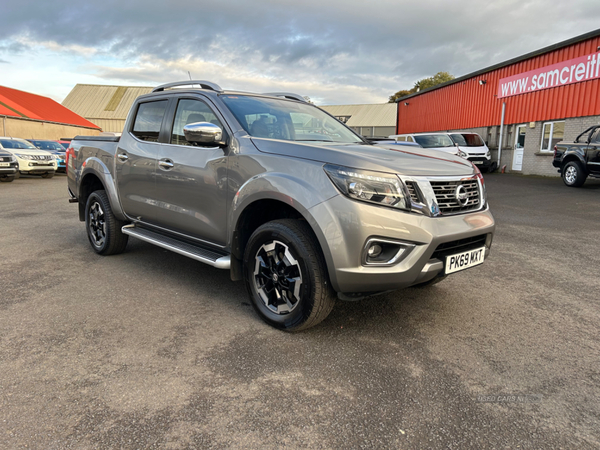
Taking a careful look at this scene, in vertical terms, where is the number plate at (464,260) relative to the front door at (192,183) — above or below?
below

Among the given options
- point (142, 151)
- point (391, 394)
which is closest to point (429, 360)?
point (391, 394)

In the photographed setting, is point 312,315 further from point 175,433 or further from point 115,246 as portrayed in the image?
point 115,246

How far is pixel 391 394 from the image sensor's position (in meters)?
2.42

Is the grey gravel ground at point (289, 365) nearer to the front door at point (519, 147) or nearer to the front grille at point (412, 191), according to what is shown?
the front grille at point (412, 191)

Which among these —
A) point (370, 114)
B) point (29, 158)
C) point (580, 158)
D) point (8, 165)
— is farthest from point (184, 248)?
point (370, 114)

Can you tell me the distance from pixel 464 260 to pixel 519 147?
19333mm

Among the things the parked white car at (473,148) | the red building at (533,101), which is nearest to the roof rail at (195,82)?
the parked white car at (473,148)

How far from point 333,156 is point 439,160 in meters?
0.89

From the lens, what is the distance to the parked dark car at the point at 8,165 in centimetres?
1505

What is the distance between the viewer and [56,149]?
2039 centimetres

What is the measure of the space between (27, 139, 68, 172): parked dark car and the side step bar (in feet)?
55.5

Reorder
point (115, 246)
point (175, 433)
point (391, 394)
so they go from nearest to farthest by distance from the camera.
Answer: point (175, 433) → point (391, 394) → point (115, 246)

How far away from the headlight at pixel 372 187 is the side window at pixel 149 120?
7.77 feet

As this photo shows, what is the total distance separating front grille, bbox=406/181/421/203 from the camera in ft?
9.21
